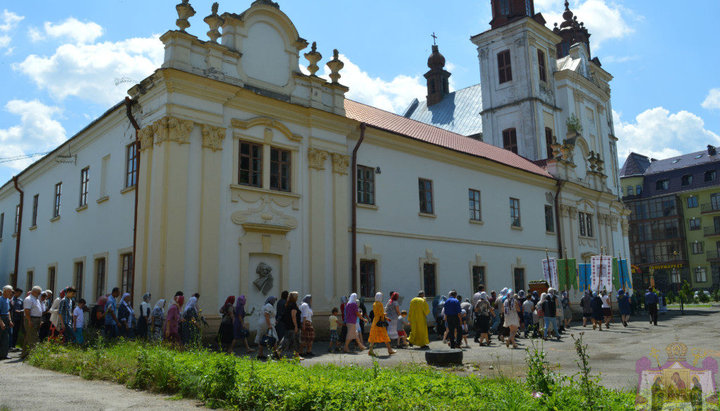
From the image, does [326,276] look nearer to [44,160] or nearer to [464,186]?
[464,186]

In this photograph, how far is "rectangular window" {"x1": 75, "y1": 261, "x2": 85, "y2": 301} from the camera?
1970 centimetres

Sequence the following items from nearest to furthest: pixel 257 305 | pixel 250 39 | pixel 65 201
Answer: pixel 257 305
pixel 250 39
pixel 65 201

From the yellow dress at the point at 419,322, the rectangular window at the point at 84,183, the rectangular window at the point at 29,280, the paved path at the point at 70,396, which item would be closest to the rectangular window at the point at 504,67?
the yellow dress at the point at 419,322

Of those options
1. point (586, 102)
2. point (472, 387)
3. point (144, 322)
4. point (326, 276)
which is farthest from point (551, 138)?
point (472, 387)

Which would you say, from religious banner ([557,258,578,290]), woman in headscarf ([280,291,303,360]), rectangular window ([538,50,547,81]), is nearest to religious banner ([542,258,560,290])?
religious banner ([557,258,578,290])

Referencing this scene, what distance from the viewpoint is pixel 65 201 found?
2216cm

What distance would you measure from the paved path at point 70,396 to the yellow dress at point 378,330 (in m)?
6.83

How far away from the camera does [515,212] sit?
28.4 m

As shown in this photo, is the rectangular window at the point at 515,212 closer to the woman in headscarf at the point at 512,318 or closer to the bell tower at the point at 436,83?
the woman in headscarf at the point at 512,318

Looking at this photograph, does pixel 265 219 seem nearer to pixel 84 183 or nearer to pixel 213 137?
pixel 213 137

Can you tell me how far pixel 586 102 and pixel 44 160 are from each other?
37426 mm

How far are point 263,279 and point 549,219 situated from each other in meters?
19.4

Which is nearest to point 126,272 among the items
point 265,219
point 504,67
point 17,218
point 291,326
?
point 265,219

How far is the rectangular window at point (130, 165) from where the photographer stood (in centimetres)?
1756
